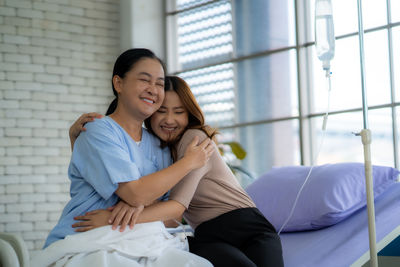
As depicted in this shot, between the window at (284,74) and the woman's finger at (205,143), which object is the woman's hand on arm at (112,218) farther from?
the window at (284,74)

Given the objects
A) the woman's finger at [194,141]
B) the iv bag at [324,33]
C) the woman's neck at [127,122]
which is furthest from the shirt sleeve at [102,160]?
the iv bag at [324,33]

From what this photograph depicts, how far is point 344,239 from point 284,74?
2303 mm

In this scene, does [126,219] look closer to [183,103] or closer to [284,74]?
[183,103]

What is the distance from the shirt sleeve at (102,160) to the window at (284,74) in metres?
1.92

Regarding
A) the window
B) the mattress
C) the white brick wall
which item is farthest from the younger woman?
the white brick wall

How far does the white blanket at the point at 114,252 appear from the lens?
177 centimetres

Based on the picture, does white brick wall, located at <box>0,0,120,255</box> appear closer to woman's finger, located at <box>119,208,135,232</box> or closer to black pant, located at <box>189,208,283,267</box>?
black pant, located at <box>189,208,283,267</box>

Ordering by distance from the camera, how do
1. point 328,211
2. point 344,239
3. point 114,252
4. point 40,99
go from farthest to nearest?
point 40,99 < point 328,211 < point 344,239 < point 114,252

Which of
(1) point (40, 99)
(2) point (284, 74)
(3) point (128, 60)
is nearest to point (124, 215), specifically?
(3) point (128, 60)

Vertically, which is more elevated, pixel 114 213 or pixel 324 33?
pixel 324 33

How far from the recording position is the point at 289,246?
241 centimetres

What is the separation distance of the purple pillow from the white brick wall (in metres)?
2.71

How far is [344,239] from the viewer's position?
2316mm

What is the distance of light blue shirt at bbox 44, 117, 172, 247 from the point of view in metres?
1.87
